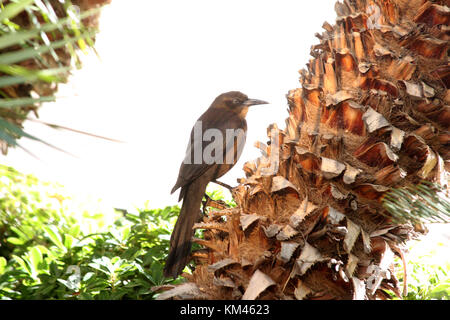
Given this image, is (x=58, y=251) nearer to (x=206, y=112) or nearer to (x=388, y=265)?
(x=206, y=112)

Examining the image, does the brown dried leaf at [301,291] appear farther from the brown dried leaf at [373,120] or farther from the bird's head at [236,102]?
the bird's head at [236,102]

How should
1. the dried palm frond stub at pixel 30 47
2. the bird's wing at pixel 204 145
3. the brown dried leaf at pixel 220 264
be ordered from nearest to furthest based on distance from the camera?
the dried palm frond stub at pixel 30 47
the brown dried leaf at pixel 220 264
the bird's wing at pixel 204 145

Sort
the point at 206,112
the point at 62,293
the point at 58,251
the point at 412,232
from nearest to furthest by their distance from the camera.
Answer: the point at 412,232 < the point at 62,293 < the point at 58,251 < the point at 206,112

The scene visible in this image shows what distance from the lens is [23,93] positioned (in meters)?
2.81

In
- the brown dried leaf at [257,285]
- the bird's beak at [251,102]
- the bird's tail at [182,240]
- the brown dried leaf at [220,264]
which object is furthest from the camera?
the bird's beak at [251,102]

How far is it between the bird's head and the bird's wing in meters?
0.05

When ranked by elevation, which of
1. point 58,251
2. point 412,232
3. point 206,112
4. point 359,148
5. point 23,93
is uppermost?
point 23,93

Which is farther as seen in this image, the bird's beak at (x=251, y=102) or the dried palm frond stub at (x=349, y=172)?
the bird's beak at (x=251, y=102)

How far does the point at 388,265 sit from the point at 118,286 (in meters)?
1.02

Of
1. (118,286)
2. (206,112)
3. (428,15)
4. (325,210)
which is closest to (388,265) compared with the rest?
(325,210)

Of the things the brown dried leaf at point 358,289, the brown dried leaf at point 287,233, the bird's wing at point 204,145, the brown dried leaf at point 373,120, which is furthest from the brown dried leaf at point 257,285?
the bird's wing at point 204,145

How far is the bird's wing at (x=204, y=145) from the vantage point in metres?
1.97

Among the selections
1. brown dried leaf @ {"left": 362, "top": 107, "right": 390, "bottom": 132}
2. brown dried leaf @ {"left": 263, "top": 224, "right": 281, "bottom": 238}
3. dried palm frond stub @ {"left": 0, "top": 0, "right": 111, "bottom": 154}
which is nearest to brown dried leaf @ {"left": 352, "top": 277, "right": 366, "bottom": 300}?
brown dried leaf @ {"left": 263, "top": 224, "right": 281, "bottom": 238}

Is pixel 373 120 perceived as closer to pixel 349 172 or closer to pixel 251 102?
pixel 349 172
